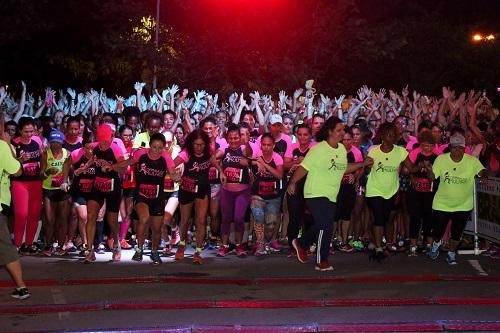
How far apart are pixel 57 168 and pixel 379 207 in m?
4.24

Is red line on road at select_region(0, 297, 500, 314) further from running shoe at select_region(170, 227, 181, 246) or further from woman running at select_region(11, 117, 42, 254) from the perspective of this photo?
running shoe at select_region(170, 227, 181, 246)

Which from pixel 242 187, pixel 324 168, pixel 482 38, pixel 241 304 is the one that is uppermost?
pixel 482 38

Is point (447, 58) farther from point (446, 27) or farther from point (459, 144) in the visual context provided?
point (459, 144)

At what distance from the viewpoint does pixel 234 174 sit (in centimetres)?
1142

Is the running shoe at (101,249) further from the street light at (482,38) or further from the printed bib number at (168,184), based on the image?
the street light at (482,38)

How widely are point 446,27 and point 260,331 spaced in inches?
1312

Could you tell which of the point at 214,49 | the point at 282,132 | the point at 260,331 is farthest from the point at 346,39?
the point at 260,331

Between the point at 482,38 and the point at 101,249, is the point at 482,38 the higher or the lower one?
the higher one

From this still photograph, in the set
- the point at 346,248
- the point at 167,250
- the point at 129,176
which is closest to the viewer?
the point at 167,250

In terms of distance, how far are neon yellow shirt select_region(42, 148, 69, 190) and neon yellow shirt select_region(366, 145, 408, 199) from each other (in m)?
4.06

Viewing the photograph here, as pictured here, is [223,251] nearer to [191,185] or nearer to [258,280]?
[191,185]

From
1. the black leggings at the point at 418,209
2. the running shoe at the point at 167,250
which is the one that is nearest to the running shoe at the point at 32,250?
the running shoe at the point at 167,250

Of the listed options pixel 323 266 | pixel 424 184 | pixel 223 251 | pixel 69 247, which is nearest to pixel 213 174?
pixel 223 251

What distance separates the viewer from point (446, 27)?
38562 mm
